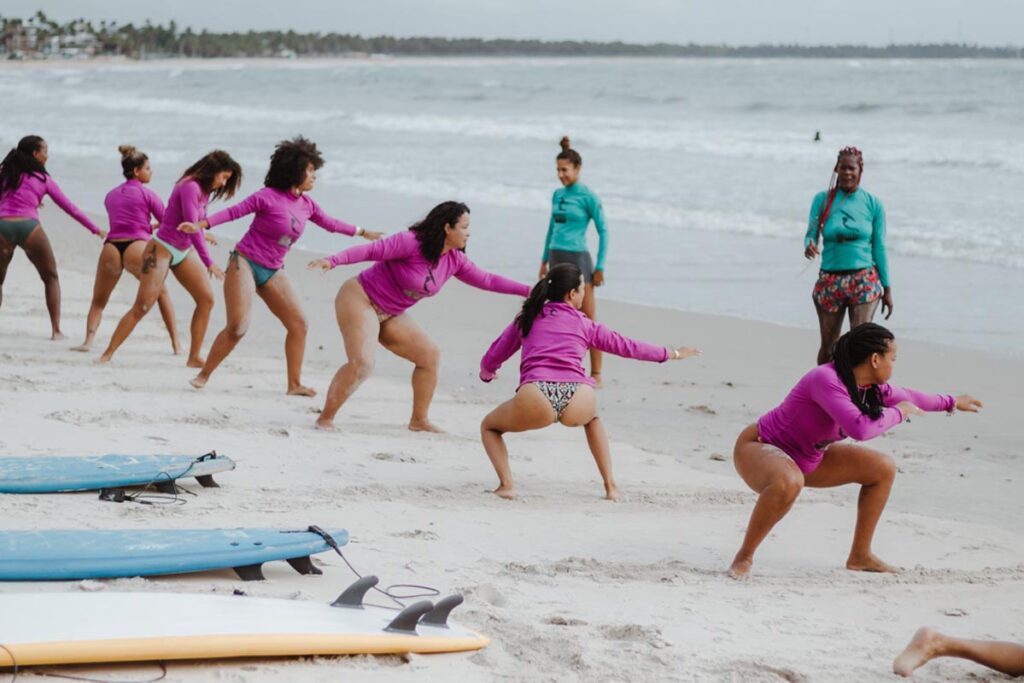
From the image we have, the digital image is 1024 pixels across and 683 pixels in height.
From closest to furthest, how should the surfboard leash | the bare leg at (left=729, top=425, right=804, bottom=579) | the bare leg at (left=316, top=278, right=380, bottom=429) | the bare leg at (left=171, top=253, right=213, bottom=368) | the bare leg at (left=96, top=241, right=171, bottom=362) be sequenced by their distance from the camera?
the surfboard leash, the bare leg at (left=729, top=425, right=804, bottom=579), the bare leg at (left=316, top=278, right=380, bottom=429), the bare leg at (left=96, top=241, right=171, bottom=362), the bare leg at (left=171, top=253, right=213, bottom=368)

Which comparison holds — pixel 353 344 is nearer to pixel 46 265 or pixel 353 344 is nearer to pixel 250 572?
pixel 250 572

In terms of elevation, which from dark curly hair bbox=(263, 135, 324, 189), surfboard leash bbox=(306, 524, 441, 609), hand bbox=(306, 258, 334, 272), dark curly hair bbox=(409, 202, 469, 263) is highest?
dark curly hair bbox=(263, 135, 324, 189)

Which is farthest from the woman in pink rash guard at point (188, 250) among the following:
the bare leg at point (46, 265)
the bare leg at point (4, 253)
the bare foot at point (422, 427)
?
the bare foot at point (422, 427)

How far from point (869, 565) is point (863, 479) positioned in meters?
0.39

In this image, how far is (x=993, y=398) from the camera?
32.6ft

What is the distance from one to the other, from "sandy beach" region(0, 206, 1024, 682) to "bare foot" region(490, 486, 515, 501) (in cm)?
8

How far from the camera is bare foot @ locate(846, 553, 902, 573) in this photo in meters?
6.18

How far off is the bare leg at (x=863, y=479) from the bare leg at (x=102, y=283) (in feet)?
21.7

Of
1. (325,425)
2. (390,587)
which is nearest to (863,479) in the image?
(390,587)

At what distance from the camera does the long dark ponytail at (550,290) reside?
7.19 m

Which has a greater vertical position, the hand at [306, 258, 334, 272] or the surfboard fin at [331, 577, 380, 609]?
the hand at [306, 258, 334, 272]

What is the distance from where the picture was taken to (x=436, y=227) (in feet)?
27.0

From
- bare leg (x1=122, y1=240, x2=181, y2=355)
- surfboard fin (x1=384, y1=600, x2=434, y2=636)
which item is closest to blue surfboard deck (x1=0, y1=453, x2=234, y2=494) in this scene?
surfboard fin (x1=384, y1=600, x2=434, y2=636)

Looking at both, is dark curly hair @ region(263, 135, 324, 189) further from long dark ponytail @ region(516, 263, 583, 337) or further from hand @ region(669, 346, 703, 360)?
hand @ region(669, 346, 703, 360)
